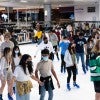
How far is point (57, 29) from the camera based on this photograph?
21.9 meters

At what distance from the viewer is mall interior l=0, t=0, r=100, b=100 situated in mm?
8203

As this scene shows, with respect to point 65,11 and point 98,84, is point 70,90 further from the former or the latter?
point 65,11

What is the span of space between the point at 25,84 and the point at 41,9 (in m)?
39.0

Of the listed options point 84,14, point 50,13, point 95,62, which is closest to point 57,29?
point 50,13

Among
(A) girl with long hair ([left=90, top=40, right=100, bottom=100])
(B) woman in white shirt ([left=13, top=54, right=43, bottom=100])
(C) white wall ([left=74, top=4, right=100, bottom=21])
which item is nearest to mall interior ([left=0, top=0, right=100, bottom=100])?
(C) white wall ([left=74, top=4, right=100, bottom=21])

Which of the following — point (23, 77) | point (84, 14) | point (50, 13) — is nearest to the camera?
point (23, 77)

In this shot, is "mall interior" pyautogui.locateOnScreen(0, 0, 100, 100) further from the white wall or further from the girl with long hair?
the girl with long hair

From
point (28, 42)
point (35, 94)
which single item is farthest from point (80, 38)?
point (28, 42)

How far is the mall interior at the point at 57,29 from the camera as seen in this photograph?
8.20 metres

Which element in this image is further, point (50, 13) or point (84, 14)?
point (84, 14)

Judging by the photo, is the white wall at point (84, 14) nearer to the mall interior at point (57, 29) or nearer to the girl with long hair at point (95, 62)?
the mall interior at point (57, 29)

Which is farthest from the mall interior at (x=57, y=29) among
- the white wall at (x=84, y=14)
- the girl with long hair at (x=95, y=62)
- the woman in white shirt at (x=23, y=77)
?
the woman in white shirt at (x=23, y=77)

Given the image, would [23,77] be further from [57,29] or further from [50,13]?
[50,13]

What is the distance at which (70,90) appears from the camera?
8297 millimetres
